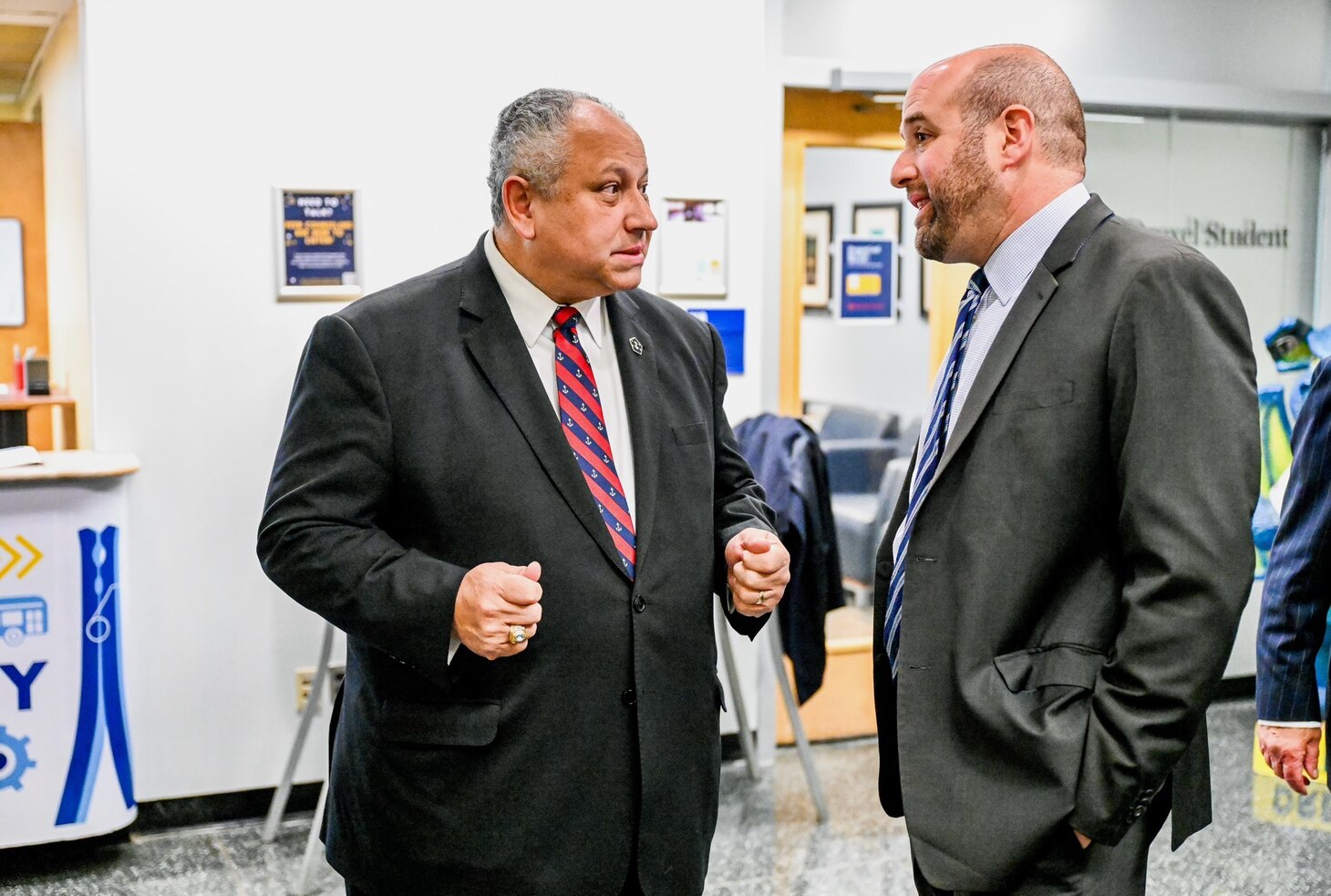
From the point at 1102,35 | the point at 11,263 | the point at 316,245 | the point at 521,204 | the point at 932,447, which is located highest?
the point at 1102,35

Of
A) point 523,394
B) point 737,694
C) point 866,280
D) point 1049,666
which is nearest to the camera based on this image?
point 1049,666

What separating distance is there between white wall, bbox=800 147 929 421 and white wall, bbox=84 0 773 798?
819 mm

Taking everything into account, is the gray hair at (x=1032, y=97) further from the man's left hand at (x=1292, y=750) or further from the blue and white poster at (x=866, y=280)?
the blue and white poster at (x=866, y=280)

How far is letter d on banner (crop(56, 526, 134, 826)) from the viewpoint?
10.7ft

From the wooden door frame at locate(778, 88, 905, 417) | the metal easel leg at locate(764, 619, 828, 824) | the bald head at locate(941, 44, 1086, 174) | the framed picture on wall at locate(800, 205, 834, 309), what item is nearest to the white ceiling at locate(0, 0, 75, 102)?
the wooden door frame at locate(778, 88, 905, 417)

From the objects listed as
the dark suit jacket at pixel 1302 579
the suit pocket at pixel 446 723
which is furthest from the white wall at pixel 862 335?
the suit pocket at pixel 446 723

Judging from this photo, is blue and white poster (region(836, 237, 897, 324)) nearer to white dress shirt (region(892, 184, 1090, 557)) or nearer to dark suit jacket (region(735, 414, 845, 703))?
dark suit jacket (region(735, 414, 845, 703))

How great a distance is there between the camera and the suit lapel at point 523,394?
5.51ft

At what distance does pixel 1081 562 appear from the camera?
1.51 metres

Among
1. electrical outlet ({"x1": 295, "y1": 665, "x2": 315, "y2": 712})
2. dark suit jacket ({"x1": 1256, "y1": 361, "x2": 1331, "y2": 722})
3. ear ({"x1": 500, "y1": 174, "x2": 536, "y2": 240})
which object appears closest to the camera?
ear ({"x1": 500, "y1": 174, "x2": 536, "y2": 240})

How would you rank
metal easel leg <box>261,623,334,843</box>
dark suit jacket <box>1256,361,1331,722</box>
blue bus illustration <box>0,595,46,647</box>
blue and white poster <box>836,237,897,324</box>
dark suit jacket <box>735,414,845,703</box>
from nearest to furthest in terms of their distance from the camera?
dark suit jacket <box>1256,361,1331,722</box> → blue bus illustration <box>0,595,46,647</box> → metal easel leg <box>261,623,334,843</box> → dark suit jacket <box>735,414,845,703</box> → blue and white poster <box>836,237,897,324</box>

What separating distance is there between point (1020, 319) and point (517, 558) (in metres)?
0.70

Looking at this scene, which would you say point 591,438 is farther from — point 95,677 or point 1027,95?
point 95,677

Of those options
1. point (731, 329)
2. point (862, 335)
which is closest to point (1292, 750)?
point (731, 329)
